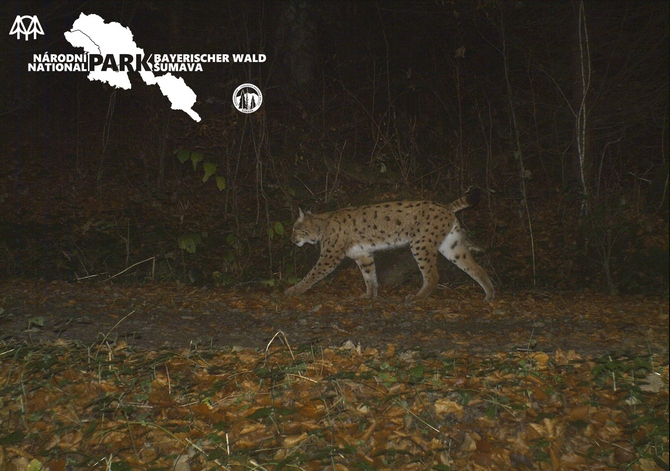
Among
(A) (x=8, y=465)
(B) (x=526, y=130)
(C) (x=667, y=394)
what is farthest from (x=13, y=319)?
(B) (x=526, y=130)

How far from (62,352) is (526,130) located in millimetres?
10468

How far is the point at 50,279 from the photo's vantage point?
35.0 feet

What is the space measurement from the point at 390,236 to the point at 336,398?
5759 mm

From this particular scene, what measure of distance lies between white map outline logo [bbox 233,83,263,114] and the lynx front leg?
326 cm

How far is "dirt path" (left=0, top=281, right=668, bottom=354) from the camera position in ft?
19.2

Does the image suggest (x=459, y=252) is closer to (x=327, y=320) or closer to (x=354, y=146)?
(x=327, y=320)

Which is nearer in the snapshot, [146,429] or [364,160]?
[146,429]

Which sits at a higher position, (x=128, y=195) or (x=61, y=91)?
(x=61, y=91)

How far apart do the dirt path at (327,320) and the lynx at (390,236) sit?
735 millimetres

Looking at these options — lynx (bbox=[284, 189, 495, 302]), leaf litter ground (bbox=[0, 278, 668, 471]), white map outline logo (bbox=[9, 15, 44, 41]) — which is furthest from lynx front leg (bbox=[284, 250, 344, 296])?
white map outline logo (bbox=[9, 15, 44, 41])

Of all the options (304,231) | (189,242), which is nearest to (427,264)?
(304,231)

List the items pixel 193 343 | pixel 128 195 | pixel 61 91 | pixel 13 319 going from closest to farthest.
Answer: pixel 193 343
pixel 13 319
pixel 128 195
pixel 61 91

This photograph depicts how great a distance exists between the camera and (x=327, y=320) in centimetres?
693

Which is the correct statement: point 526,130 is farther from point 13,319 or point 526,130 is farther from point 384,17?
point 13,319
